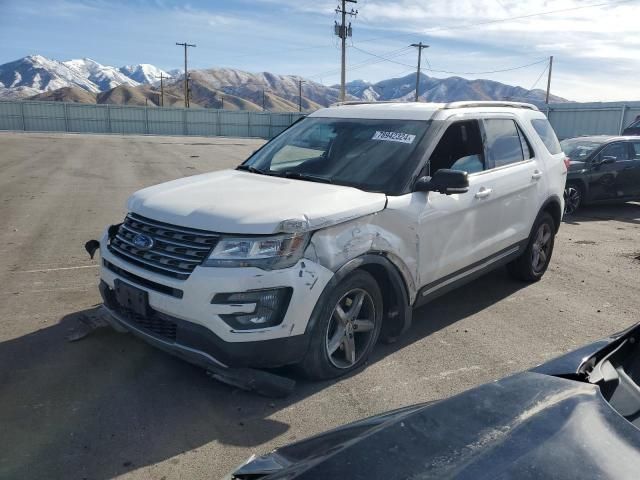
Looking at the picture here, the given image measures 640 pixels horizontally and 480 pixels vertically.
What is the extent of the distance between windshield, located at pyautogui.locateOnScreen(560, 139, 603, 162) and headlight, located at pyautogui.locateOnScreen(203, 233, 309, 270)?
1030 cm

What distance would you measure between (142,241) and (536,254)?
4414mm

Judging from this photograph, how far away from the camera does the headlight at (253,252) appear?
3203 mm

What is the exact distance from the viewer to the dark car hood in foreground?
149 centimetres

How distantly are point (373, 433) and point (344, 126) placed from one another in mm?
3391

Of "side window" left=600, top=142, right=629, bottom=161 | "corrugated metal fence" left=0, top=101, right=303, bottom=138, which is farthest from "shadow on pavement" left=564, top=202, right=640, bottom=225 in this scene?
"corrugated metal fence" left=0, top=101, right=303, bottom=138

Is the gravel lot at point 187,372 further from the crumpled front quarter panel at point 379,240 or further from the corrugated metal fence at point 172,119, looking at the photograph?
the corrugated metal fence at point 172,119

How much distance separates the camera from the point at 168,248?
135 inches

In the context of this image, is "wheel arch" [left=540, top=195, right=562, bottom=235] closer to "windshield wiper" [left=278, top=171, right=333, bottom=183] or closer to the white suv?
the white suv

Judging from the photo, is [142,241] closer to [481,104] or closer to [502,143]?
[481,104]

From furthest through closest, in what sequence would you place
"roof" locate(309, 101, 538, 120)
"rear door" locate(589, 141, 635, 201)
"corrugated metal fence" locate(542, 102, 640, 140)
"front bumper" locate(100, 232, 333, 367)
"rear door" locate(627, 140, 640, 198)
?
"corrugated metal fence" locate(542, 102, 640, 140) < "rear door" locate(627, 140, 640, 198) < "rear door" locate(589, 141, 635, 201) < "roof" locate(309, 101, 538, 120) < "front bumper" locate(100, 232, 333, 367)

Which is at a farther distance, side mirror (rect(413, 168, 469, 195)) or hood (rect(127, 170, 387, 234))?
side mirror (rect(413, 168, 469, 195))

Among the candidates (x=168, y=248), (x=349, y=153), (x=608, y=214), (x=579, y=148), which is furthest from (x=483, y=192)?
(x=579, y=148)

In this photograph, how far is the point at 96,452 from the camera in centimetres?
293

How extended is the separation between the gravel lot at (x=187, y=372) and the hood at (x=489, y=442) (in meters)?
1.27
